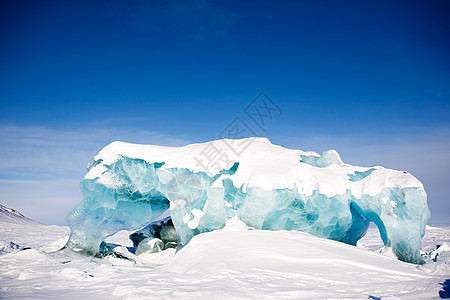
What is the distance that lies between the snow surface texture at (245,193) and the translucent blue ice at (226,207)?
→ 0.09ft

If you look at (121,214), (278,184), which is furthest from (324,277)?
(121,214)

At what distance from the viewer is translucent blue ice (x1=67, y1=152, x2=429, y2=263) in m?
9.11

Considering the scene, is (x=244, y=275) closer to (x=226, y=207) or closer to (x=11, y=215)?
(x=226, y=207)

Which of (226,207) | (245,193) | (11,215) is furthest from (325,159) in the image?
(11,215)

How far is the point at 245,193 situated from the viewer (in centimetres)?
940

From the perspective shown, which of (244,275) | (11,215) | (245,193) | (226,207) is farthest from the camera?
(11,215)

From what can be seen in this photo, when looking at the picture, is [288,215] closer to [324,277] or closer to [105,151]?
[324,277]

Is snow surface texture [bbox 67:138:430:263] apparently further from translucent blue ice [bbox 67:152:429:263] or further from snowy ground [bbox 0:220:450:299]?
snowy ground [bbox 0:220:450:299]

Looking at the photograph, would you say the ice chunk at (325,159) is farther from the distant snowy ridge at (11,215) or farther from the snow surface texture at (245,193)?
the distant snowy ridge at (11,215)

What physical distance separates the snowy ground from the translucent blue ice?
1210 mm

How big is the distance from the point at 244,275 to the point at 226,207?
3.99 metres

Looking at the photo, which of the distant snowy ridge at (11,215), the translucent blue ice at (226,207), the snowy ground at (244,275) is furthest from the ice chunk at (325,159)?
the distant snowy ridge at (11,215)

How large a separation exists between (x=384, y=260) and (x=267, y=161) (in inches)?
164

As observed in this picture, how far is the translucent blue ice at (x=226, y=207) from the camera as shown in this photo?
29.9 feet
